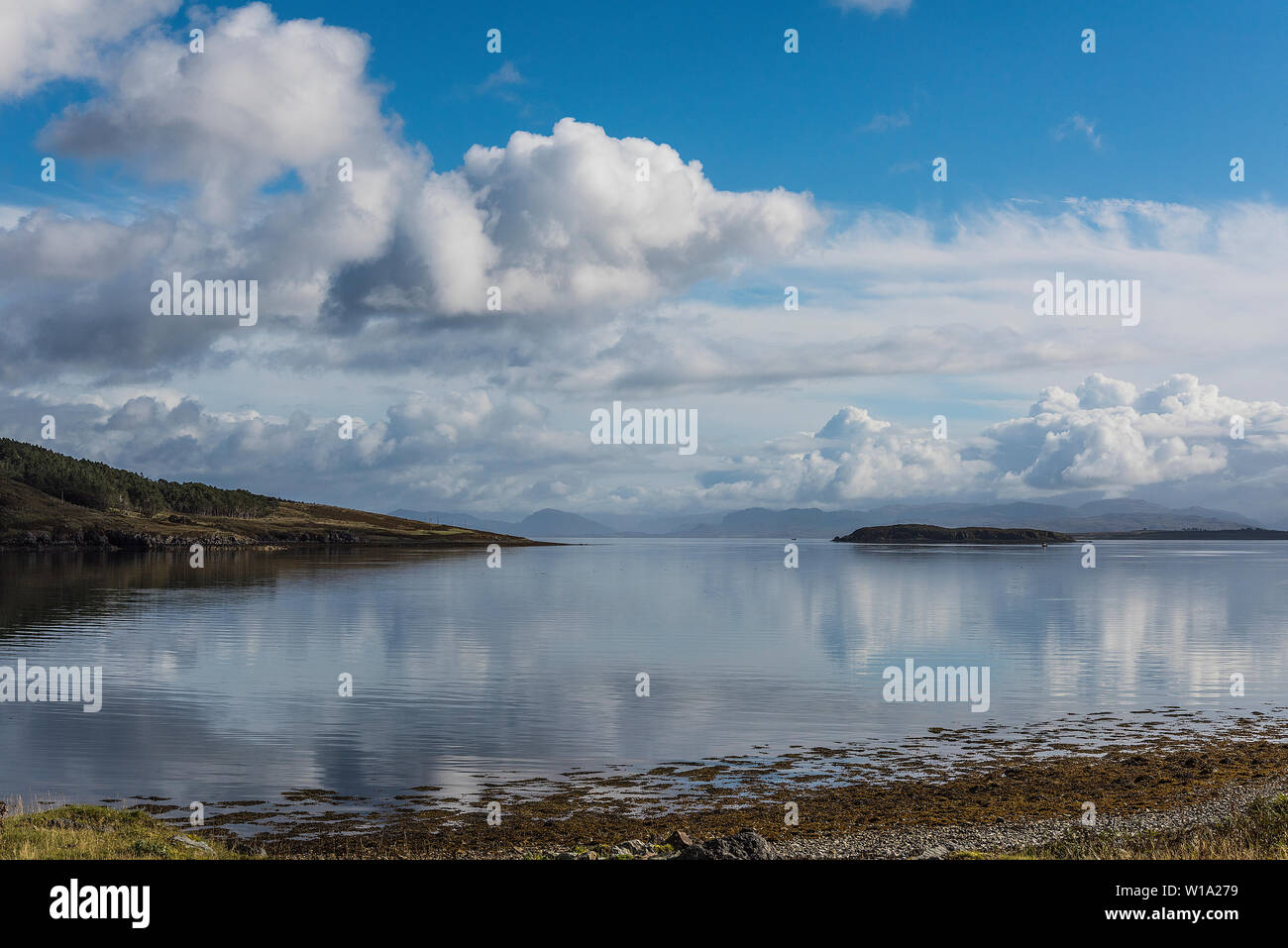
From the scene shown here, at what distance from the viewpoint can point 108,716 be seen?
1678 inches

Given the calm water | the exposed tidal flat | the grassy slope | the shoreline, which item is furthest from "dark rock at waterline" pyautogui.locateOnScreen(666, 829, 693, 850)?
the calm water

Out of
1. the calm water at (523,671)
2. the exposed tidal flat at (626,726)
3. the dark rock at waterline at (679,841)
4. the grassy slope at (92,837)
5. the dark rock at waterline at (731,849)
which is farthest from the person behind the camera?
the calm water at (523,671)

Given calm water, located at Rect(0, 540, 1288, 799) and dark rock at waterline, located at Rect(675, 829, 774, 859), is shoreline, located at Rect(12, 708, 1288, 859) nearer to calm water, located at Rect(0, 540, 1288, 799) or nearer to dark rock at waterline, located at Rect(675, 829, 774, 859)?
dark rock at waterline, located at Rect(675, 829, 774, 859)

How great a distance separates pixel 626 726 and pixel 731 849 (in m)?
22.3

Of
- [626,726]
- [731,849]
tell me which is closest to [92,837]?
[731,849]

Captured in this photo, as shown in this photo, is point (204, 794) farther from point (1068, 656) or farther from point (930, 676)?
point (1068, 656)

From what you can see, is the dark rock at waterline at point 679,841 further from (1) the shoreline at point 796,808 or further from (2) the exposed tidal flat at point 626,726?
(2) the exposed tidal flat at point 626,726

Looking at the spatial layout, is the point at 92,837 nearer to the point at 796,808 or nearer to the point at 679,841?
the point at 679,841

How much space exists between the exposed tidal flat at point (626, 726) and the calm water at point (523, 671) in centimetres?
25

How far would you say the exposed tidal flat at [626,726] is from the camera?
28172 mm

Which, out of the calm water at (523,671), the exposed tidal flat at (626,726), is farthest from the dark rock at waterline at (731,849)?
the calm water at (523,671)

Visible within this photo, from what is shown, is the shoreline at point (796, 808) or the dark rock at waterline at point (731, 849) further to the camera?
the shoreline at point (796, 808)

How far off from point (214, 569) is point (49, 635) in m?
105
